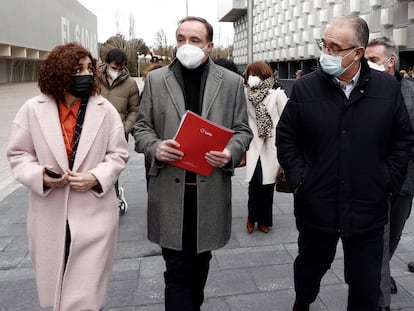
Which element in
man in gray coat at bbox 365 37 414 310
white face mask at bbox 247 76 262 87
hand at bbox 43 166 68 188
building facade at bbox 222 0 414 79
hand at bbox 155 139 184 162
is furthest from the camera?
building facade at bbox 222 0 414 79

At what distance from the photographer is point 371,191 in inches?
98.2

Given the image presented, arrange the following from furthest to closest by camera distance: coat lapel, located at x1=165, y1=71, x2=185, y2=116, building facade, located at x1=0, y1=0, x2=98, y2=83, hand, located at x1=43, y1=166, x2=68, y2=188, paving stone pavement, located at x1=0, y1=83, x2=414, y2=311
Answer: building facade, located at x1=0, y1=0, x2=98, y2=83
paving stone pavement, located at x1=0, y1=83, x2=414, y2=311
coat lapel, located at x1=165, y1=71, x2=185, y2=116
hand, located at x1=43, y1=166, x2=68, y2=188

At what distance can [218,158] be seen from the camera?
97.3 inches

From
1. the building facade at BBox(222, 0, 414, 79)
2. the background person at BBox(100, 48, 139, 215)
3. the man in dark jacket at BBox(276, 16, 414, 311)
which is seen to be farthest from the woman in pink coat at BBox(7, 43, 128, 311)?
the building facade at BBox(222, 0, 414, 79)

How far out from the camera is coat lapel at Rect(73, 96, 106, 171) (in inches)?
95.0

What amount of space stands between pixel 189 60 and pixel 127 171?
18.4ft

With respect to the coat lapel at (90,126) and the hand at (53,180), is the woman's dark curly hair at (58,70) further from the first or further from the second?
the hand at (53,180)

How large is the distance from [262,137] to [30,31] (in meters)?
42.2

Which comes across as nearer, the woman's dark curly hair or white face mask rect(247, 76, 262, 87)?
the woman's dark curly hair

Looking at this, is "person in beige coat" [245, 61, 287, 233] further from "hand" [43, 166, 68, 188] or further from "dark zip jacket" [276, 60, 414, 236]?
"hand" [43, 166, 68, 188]

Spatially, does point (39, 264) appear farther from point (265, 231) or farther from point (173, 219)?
point (265, 231)

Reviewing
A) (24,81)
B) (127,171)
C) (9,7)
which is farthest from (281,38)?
(24,81)

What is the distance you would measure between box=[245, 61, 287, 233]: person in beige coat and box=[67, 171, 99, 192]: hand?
2503mm

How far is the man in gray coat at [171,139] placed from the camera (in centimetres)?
257
